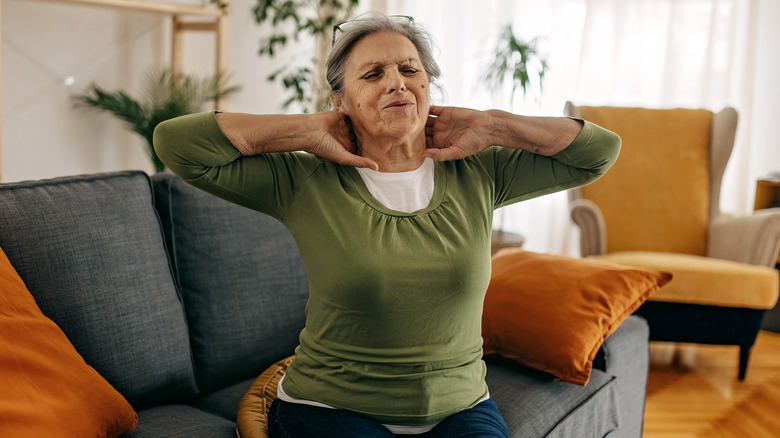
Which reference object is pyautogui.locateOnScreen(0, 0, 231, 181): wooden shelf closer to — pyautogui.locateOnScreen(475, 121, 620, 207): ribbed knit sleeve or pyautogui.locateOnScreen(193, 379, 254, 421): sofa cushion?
pyautogui.locateOnScreen(193, 379, 254, 421): sofa cushion

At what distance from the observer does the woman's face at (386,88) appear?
4.38ft

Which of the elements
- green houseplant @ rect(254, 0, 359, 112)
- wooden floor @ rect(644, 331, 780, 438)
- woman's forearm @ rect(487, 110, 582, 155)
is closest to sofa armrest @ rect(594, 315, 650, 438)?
wooden floor @ rect(644, 331, 780, 438)

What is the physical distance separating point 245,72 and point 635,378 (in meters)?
3.25

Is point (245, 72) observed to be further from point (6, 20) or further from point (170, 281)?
point (170, 281)

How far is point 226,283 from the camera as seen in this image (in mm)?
1645

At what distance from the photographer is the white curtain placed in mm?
3789

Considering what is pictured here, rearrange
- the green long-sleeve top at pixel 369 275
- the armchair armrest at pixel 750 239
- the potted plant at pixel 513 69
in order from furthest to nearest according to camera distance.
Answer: the potted plant at pixel 513 69, the armchair armrest at pixel 750 239, the green long-sleeve top at pixel 369 275

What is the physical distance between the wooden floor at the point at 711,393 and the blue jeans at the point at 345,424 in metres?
1.24

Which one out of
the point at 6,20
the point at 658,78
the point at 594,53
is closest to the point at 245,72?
the point at 6,20

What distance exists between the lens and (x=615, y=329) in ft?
5.70

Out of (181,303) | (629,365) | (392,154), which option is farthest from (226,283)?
(629,365)

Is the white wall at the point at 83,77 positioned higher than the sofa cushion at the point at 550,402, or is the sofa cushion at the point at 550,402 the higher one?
the white wall at the point at 83,77

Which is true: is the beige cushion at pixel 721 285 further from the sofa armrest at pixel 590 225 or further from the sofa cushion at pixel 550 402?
the sofa cushion at pixel 550 402

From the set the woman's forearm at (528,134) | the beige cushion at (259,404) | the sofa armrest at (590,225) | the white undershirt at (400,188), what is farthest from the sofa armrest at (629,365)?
the sofa armrest at (590,225)
